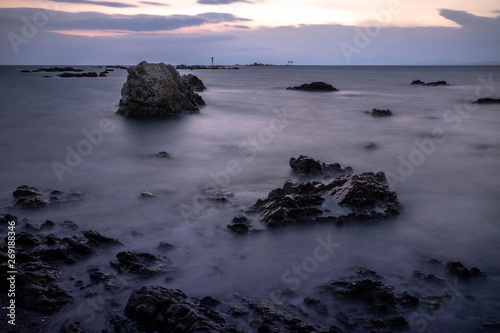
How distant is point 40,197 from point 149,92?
10.6 m

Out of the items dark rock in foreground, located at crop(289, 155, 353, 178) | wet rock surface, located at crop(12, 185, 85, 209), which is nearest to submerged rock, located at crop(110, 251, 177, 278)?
wet rock surface, located at crop(12, 185, 85, 209)

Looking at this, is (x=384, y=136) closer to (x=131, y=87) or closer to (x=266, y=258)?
(x=266, y=258)

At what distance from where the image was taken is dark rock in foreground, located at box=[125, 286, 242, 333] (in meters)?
3.18

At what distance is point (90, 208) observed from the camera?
6.26 m

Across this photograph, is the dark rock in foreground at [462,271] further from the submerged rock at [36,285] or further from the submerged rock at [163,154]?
the submerged rock at [163,154]

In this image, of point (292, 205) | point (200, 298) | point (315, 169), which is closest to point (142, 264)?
point (200, 298)

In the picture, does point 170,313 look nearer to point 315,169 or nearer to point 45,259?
point 45,259

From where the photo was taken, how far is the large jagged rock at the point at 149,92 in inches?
634

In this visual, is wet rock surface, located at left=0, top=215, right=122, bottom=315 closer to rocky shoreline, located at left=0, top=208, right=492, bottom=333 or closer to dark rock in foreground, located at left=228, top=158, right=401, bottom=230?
rocky shoreline, located at left=0, top=208, right=492, bottom=333

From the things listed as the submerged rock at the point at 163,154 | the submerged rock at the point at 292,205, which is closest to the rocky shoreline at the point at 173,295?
the submerged rock at the point at 292,205

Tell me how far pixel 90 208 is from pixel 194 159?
3.94 meters

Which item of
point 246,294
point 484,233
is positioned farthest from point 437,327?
point 484,233

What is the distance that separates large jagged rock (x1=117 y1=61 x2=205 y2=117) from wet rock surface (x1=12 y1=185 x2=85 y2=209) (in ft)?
32.3

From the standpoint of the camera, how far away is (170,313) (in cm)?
329
